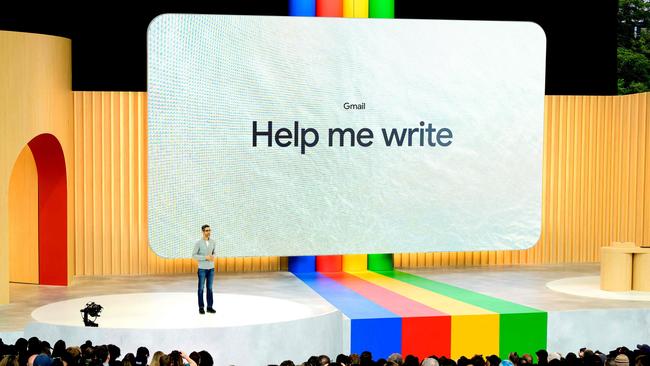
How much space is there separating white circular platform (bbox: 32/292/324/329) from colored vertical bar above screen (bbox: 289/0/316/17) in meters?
4.82

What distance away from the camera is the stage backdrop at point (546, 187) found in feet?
48.1

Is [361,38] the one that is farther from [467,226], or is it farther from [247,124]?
[467,226]

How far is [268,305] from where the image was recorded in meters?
12.1

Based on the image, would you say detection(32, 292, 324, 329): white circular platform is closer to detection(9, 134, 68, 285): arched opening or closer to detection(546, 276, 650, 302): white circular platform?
detection(9, 134, 68, 285): arched opening

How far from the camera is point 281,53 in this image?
14.1m

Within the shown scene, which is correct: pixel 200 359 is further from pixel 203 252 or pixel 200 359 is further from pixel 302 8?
pixel 302 8

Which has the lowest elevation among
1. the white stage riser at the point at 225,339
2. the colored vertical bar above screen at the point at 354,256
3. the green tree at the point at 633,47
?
the white stage riser at the point at 225,339

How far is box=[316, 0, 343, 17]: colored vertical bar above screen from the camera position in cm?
1510

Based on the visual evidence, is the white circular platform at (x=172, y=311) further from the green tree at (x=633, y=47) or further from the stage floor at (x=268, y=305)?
the green tree at (x=633, y=47)

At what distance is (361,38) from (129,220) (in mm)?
4486

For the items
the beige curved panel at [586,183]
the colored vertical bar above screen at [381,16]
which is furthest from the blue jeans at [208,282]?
the beige curved panel at [586,183]

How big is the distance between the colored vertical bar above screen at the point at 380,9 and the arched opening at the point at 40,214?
5.27 metres

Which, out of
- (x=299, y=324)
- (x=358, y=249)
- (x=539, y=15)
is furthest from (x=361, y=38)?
(x=299, y=324)

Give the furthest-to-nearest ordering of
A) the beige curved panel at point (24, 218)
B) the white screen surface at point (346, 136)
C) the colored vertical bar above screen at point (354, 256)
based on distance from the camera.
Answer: the colored vertical bar above screen at point (354, 256) → the beige curved panel at point (24, 218) → the white screen surface at point (346, 136)
